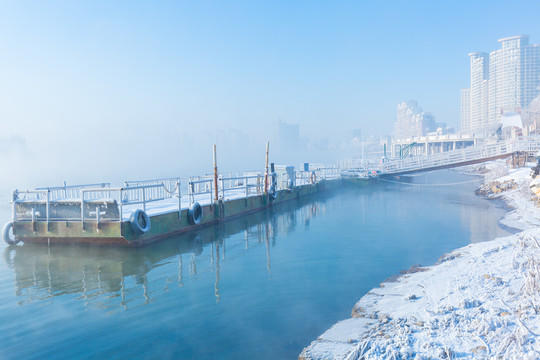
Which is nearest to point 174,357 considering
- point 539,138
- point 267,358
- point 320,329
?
point 267,358

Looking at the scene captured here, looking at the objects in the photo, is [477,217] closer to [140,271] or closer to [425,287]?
[425,287]

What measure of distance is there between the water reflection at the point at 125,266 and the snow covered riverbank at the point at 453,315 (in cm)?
431

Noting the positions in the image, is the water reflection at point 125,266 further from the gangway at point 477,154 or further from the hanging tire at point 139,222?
the gangway at point 477,154

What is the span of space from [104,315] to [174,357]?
301 centimetres

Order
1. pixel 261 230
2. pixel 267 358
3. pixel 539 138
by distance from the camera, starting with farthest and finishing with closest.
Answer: pixel 539 138
pixel 261 230
pixel 267 358

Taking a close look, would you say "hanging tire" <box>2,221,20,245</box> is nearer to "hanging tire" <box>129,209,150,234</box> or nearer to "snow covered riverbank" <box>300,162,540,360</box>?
"hanging tire" <box>129,209,150,234</box>

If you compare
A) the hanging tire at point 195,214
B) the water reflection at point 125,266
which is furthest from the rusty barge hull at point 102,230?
the water reflection at point 125,266

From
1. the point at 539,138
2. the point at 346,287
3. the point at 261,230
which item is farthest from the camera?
the point at 539,138

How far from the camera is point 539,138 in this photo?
41000 millimetres

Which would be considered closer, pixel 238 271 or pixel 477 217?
pixel 238 271

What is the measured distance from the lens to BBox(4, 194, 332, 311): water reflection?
10.4 meters

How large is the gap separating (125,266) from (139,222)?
7.94 ft

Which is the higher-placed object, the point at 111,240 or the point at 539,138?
the point at 539,138

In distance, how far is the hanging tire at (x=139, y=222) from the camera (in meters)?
15.0
